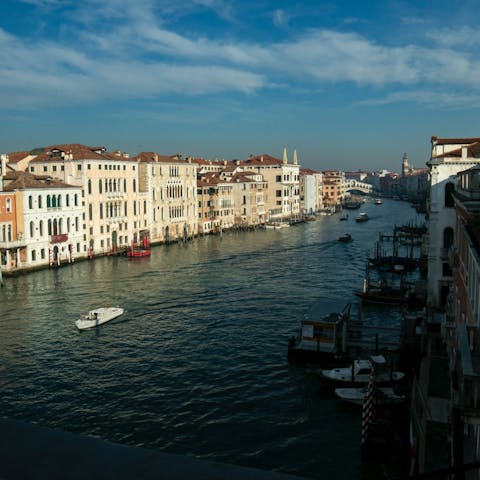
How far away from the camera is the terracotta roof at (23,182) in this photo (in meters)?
29.4

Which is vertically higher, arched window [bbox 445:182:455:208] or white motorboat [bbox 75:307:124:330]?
arched window [bbox 445:182:455:208]

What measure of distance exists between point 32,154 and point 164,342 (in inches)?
1098

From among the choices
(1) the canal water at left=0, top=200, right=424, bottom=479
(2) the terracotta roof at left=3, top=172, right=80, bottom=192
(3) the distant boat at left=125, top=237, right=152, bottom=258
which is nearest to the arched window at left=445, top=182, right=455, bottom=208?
(1) the canal water at left=0, top=200, right=424, bottom=479

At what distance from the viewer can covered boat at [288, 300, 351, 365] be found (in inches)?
569

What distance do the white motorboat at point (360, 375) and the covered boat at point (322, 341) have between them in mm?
1230

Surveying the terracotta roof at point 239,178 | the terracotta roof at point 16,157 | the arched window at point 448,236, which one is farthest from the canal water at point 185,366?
the terracotta roof at point 239,178

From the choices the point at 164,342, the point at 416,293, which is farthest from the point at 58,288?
the point at 416,293

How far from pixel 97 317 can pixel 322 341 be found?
A: 7.39 meters

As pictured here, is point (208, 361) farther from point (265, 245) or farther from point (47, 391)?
point (265, 245)

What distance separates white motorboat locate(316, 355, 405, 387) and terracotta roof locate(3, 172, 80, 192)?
2181 centimetres

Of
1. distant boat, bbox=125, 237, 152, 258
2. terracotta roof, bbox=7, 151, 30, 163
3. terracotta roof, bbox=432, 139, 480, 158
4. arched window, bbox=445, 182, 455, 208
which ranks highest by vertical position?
terracotta roof, bbox=7, 151, 30, 163

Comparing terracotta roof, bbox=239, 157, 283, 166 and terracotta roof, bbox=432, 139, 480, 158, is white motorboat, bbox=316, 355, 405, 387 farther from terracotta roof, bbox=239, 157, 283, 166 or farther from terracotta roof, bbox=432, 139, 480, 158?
terracotta roof, bbox=239, 157, 283, 166

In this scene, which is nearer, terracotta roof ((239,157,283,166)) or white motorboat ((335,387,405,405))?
white motorboat ((335,387,405,405))

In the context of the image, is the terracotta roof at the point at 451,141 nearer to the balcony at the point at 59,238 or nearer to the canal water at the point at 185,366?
the canal water at the point at 185,366
